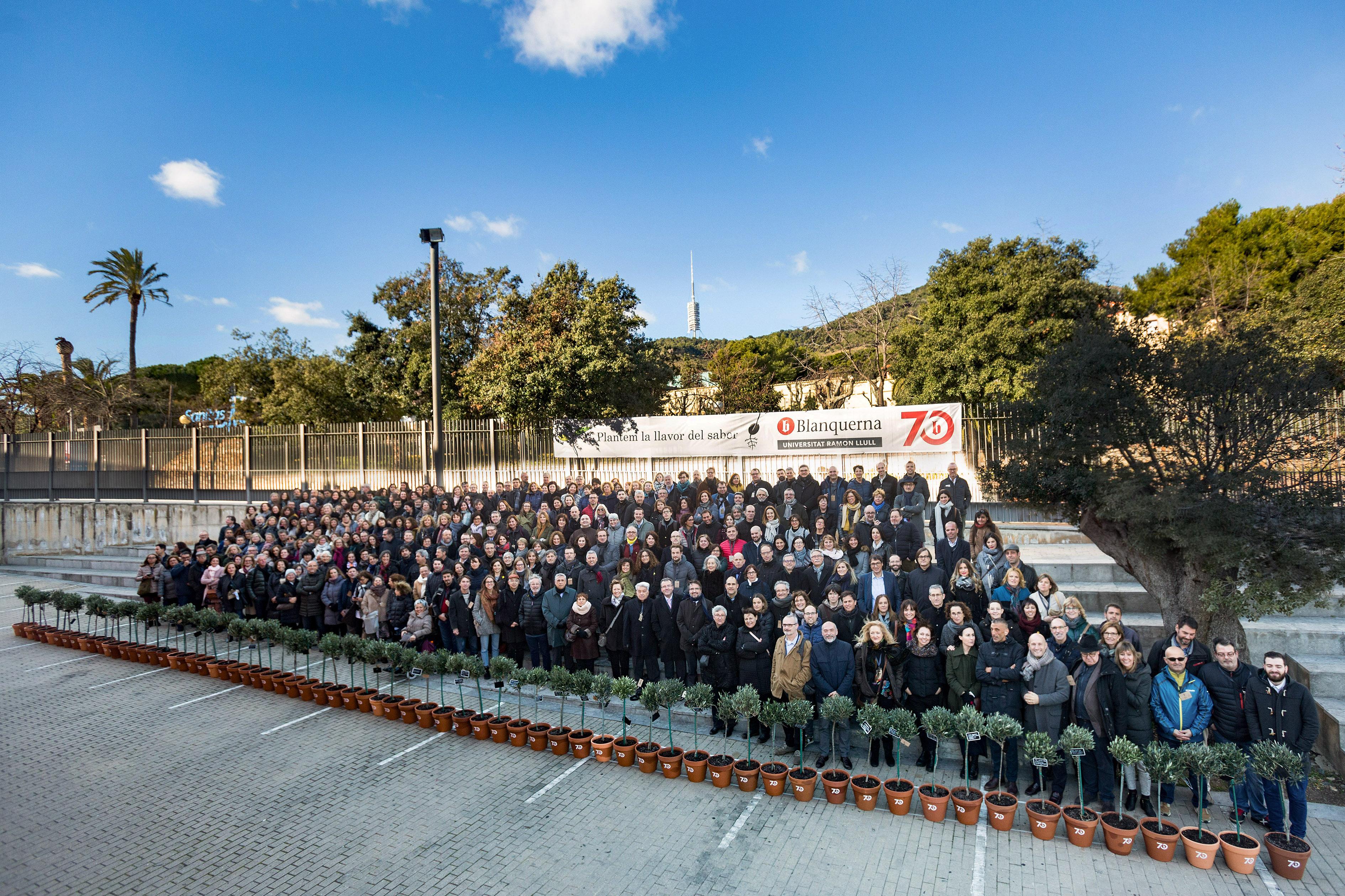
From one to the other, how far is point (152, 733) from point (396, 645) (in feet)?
10.3

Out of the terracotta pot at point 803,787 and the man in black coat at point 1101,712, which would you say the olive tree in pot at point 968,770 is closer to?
the man in black coat at point 1101,712

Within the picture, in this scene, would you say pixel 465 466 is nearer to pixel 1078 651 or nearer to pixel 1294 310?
pixel 1078 651

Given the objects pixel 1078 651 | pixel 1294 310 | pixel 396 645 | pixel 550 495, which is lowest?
pixel 396 645

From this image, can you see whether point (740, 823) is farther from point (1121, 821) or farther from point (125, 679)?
point (125, 679)

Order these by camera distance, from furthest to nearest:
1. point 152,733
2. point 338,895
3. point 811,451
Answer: point 811,451 → point 152,733 → point 338,895

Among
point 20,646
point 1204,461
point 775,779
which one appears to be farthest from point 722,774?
point 20,646

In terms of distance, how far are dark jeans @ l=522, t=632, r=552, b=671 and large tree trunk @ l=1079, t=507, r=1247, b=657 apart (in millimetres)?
7606

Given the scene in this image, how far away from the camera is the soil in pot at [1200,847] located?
5316 millimetres

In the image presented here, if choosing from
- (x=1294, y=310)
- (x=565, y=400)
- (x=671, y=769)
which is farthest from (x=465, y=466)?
(x=1294, y=310)

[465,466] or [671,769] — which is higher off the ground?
[465,466]

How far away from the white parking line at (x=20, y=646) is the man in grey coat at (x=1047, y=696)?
18.1 m

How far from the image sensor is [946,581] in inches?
350

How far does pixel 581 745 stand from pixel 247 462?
63.6 ft

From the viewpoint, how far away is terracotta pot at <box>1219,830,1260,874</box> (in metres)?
5.22
